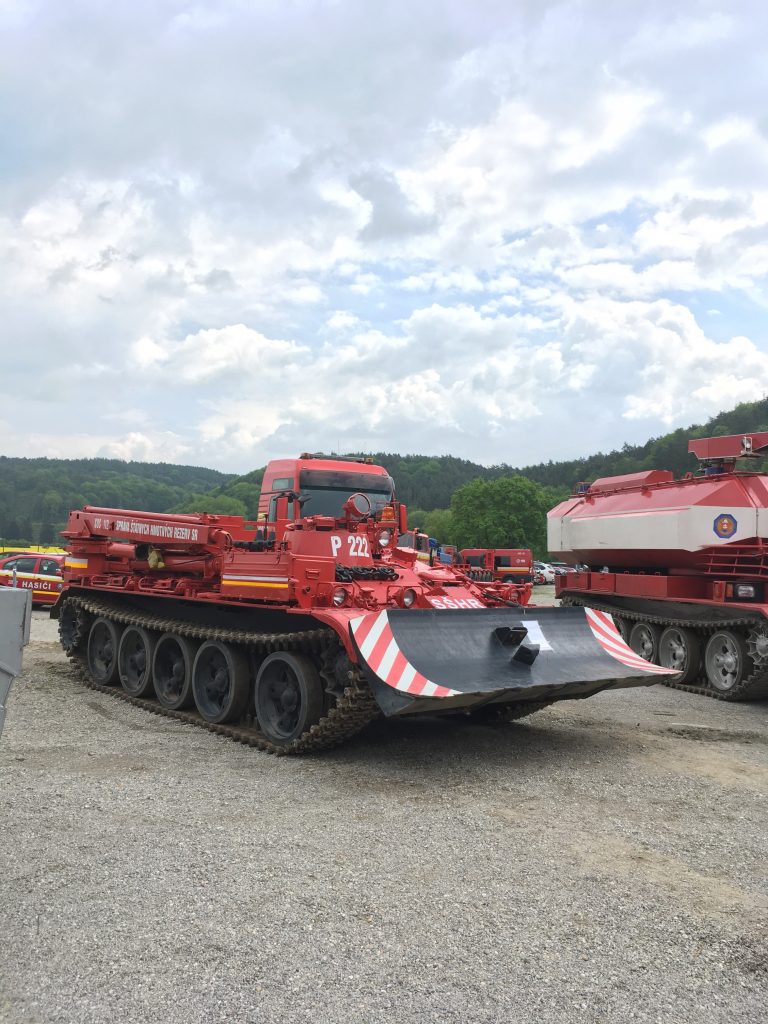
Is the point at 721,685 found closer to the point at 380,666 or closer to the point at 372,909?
the point at 380,666

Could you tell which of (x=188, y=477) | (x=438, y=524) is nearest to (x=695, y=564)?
(x=438, y=524)

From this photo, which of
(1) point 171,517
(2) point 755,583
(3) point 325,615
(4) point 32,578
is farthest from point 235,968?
(4) point 32,578

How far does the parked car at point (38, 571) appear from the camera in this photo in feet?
72.2

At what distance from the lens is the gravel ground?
11.7ft

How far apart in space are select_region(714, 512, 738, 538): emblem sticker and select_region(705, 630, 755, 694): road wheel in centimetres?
134

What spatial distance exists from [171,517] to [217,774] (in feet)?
13.2

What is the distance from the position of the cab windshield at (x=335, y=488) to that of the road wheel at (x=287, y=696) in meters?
3.74

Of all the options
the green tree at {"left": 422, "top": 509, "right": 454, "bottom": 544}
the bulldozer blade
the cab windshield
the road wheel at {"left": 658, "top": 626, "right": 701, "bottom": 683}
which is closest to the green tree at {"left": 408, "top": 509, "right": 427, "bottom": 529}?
the green tree at {"left": 422, "top": 509, "right": 454, "bottom": 544}

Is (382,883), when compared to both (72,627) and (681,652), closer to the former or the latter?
(72,627)

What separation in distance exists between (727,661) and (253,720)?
268 inches

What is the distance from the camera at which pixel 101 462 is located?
108 metres

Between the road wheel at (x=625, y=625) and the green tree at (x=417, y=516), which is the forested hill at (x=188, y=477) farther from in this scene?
the road wheel at (x=625, y=625)

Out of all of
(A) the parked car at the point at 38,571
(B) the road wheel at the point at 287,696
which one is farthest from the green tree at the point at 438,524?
(B) the road wheel at the point at 287,696

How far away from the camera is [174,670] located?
10.4 metres
